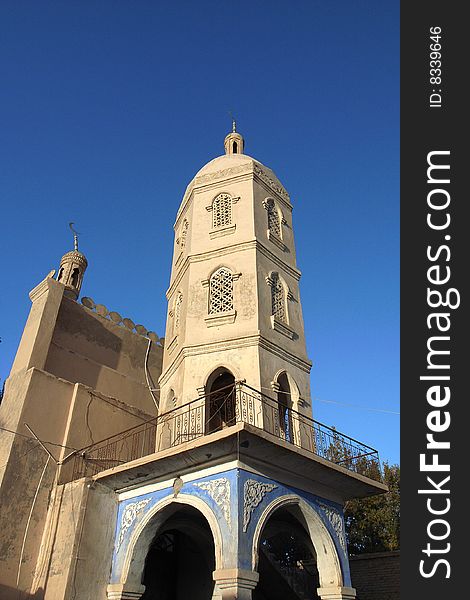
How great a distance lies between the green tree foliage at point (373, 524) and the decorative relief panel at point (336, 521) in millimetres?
10368

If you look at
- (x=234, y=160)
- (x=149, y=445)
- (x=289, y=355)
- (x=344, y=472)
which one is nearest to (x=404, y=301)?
(x=344, y=472)

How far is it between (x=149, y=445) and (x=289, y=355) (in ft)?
13.0

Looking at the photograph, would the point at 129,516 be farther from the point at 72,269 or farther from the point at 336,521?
the point at 72,269

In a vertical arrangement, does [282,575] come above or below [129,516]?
below

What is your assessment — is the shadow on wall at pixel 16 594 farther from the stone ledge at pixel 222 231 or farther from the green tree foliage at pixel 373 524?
the green tree foliage at pixel 373 524

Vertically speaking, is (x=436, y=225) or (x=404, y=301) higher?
(x=436, y=225)

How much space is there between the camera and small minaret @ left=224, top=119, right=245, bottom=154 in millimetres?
17734

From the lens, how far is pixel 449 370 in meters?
6.64

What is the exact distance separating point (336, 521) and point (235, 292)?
5.35 m

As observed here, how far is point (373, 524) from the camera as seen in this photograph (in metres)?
20.9

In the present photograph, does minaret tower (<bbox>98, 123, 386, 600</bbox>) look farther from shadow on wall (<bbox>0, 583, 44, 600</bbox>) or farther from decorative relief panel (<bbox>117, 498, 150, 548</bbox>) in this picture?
shadow on wall (<bbox>0, 583, 44, 600</bbox>)

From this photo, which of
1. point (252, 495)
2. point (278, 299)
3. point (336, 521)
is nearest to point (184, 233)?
point (278, 299)

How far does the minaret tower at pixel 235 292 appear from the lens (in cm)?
1209

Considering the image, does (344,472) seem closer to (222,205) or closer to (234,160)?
(222,205)
